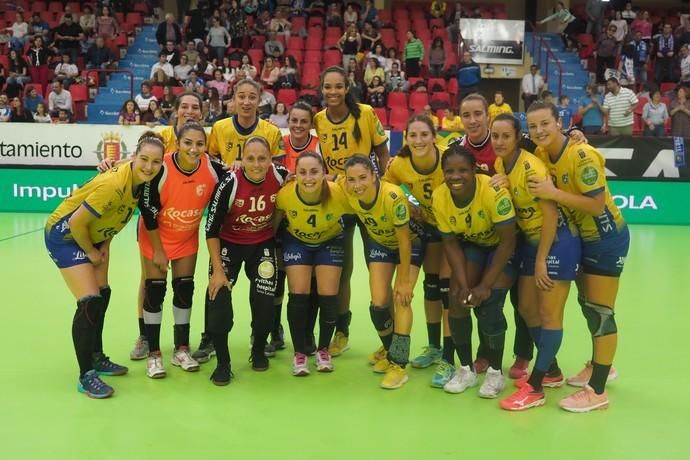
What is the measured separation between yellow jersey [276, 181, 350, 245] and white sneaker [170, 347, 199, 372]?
42.7 inches

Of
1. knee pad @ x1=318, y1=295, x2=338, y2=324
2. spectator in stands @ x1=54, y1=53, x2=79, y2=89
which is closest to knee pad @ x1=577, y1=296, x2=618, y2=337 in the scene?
knee pad @ x1=318, y1=295, x2=338, y2=324

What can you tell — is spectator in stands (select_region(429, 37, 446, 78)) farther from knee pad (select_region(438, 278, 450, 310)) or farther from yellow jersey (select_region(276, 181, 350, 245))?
knee pad (select_region(438, 278, 450, 310))

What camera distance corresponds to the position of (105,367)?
4.48 meters

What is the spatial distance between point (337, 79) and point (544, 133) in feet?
5.04

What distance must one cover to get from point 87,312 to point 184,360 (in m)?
0.79

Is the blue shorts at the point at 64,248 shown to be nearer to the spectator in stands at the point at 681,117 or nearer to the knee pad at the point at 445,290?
the knee pad at the point at 445,290

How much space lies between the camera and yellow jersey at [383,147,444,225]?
4.46 m

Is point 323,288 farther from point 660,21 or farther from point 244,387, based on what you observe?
point 660,21

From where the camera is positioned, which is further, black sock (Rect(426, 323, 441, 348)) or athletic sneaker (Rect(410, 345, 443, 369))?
black sock (Rect(426, 323, 441, 348))

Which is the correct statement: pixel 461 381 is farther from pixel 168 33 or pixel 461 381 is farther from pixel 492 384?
pixel 168 33

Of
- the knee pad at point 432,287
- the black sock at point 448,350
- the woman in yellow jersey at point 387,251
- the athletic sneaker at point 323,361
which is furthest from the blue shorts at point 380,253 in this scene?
the athletic sneaker at point 323,361

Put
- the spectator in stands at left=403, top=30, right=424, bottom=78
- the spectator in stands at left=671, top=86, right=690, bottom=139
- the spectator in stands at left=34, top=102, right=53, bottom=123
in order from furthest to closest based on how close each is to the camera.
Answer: the spectator in stands at left=403, top=30, right=424, bottom=78 → the spectator in stands at left=671, top=86, right=690, bottom=139 → the spectator in stands at left=34, top=102, right=53, bottom=123

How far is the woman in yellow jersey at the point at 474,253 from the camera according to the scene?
12.9 ft

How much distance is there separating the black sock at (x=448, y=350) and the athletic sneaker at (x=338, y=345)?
854mm
